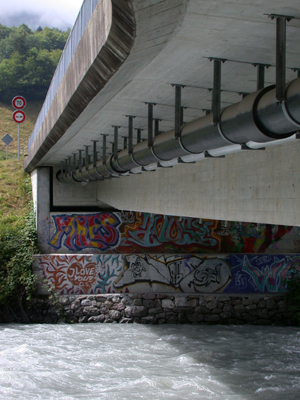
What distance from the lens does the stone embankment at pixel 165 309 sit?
19.6 meters

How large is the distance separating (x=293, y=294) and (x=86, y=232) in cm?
975

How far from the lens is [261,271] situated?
68.0 feet

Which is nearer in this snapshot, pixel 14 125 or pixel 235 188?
pixel 235 188

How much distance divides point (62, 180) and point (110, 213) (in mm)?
2784

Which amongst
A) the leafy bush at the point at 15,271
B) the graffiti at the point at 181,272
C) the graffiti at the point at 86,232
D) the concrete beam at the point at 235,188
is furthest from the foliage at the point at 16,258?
the concrete beam at the point at 235,188

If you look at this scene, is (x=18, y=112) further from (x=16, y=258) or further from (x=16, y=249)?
(x=16, y=258)

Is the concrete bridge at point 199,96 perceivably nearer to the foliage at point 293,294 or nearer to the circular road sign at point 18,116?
the foliage at point 293,294

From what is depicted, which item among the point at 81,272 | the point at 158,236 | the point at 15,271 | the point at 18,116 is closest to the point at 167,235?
the point at 158,236

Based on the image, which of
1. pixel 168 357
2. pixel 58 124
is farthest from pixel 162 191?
pixel 168 357

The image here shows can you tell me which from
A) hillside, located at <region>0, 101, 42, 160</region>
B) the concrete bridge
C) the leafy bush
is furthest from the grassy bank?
hillside, located at <region>0, 101, 42, 160</region>

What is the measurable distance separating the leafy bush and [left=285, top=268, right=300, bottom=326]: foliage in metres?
10.9

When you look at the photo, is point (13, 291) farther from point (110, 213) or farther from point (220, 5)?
point (220, 5)

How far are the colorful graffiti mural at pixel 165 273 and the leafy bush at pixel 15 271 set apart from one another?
0.66 m

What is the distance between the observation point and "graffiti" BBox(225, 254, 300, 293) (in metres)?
20.5
